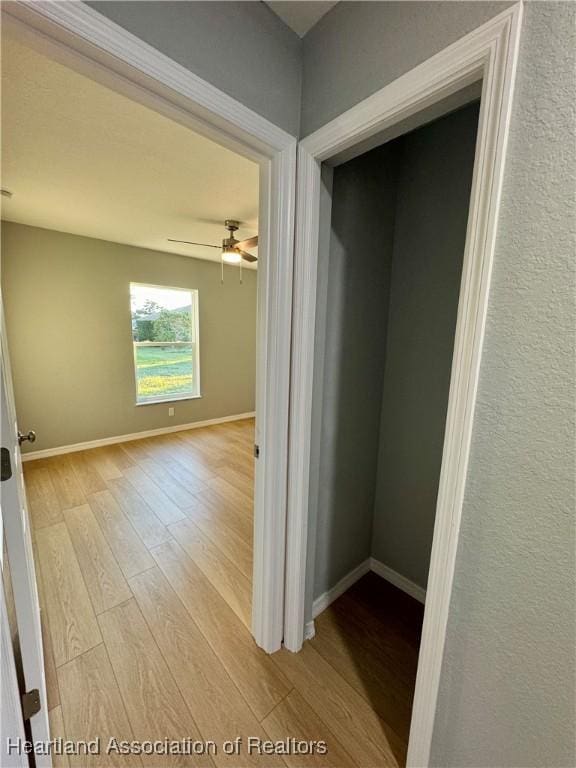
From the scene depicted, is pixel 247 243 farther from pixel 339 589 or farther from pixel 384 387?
pixel 339 589

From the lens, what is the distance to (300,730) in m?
1.15

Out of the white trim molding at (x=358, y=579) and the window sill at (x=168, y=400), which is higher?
the window sill at (x=168, y=400)

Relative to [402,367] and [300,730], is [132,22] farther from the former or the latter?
[300,730]

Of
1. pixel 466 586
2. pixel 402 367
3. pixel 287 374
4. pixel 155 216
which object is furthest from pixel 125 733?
pixel 155 216

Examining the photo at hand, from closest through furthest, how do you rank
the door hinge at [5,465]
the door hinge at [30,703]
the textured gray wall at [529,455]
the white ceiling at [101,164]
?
the textured gray wall at [529,455], the door hinge at [5,465], the door hinge at [30,703], the white ceiling at [101,164]

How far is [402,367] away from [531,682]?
1271 millimetres

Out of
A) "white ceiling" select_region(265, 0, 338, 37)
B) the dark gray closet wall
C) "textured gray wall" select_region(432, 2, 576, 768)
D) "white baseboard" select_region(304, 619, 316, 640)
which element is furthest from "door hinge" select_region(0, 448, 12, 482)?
"white ceiling" select_region(265, 0, 338, 37)

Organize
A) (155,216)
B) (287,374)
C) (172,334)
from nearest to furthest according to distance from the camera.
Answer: (287,374) < (155,216) < (172,334)

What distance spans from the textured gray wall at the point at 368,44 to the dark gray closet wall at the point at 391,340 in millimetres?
285

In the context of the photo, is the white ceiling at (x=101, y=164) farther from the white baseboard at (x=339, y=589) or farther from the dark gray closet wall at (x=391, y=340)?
the white baseboard at (x=339, y=589)

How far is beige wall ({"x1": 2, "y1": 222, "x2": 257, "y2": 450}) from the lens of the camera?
318cm

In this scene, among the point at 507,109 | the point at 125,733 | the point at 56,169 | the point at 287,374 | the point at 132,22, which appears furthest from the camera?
the point at 56,169

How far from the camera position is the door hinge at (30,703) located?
0.97m

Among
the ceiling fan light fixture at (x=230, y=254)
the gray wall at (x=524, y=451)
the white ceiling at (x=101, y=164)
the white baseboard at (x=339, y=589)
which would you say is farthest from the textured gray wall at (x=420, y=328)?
the ceiling fan light fixture at (x=230, y=254)
